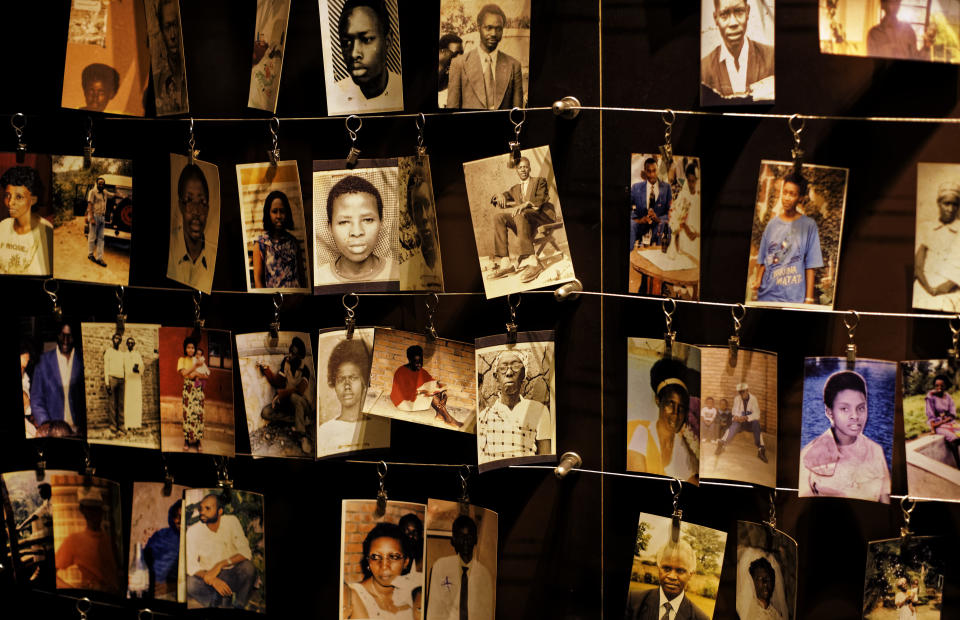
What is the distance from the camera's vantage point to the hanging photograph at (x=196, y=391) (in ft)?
4.24

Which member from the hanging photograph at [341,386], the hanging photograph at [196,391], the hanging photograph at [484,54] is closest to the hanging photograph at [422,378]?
the hanging photograph at [341,386]

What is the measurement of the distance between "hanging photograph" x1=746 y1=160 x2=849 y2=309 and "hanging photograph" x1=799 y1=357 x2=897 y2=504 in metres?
0.10

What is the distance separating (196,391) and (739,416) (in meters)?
0.82

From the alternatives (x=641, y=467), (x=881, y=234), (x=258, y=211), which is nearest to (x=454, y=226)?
(x=258, y=211)

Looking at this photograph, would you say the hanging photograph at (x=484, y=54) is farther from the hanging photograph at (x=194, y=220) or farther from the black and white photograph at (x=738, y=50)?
the hanging photograph at (x=194, y=220)

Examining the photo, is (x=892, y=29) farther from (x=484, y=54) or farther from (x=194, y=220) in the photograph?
(x=194, y=220)

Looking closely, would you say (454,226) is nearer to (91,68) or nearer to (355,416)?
(355,416)

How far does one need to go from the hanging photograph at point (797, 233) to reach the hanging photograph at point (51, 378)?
3.48ft

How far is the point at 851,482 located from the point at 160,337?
1.03 m

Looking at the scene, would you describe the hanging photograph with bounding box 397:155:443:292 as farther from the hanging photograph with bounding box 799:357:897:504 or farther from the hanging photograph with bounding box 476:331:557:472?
the hanging photograph with bounding box 799:357:897:504

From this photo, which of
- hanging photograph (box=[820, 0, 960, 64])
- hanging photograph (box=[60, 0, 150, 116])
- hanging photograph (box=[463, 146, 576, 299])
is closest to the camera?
hanging photograph (box=[820, 0, 960, 64])

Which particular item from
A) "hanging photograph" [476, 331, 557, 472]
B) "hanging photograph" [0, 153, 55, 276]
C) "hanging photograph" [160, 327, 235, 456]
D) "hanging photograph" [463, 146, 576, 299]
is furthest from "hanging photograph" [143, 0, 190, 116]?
"hanging photograph" [476, 331, 557, 472]

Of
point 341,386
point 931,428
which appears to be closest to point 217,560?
point 341,386

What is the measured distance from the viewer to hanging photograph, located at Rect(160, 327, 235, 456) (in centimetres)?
129
